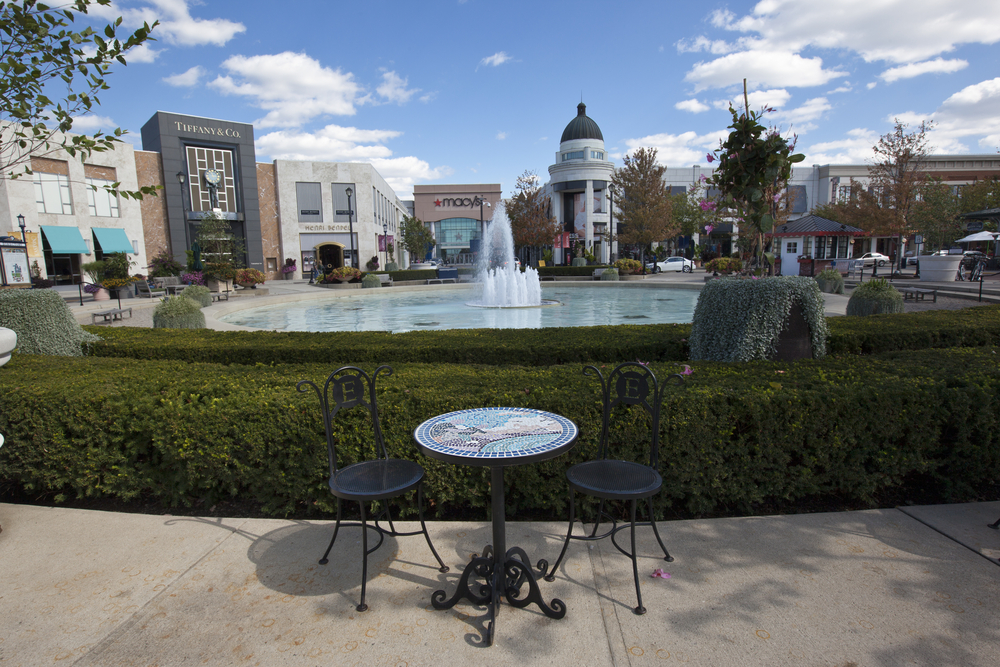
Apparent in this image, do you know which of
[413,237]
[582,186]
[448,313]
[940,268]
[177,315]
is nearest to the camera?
[177,315]

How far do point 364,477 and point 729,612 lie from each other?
1948 millimetres

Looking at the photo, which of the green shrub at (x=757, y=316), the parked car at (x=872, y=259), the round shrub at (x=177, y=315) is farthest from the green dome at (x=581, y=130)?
the green shrub at (x=757, y=316)

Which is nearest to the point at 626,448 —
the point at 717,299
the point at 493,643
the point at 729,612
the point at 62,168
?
the point at 729,612

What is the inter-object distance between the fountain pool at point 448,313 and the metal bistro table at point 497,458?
298 inches

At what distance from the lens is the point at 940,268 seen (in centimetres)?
2275

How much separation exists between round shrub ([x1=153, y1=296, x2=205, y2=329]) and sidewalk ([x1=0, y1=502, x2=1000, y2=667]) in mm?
8441

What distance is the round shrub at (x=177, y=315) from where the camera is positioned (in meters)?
10.9

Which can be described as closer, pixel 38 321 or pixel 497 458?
pixel 497 458

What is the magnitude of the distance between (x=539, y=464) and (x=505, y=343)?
2.68m

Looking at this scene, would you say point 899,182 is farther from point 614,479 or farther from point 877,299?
point 614,479

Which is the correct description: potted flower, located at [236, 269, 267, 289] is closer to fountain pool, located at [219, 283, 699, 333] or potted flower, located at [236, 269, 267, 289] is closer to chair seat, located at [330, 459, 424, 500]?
fountain pool, located at [219, 283, 699, 333]

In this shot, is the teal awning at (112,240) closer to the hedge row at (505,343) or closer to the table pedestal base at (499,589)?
the hedge row at (505,343)

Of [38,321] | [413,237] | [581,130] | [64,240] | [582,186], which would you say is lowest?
[38,321]

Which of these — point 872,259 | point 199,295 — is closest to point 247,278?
point 199,295
